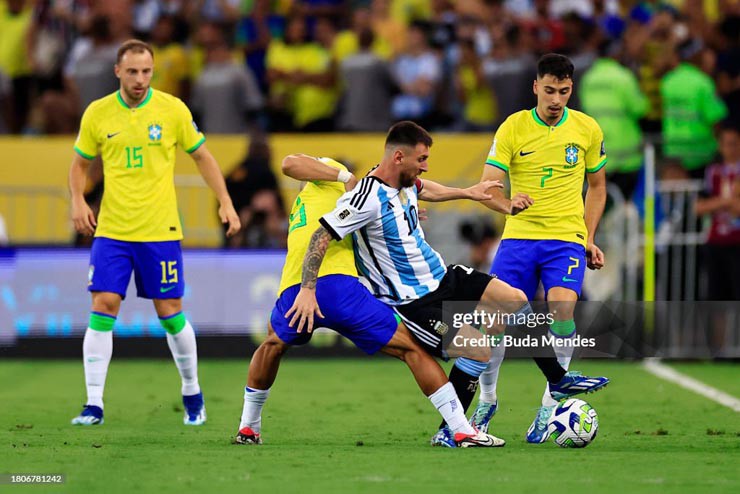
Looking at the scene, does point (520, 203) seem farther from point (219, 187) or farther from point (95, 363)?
point (95, 363)

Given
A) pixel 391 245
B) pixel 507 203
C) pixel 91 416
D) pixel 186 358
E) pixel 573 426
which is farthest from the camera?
pixel 186 358

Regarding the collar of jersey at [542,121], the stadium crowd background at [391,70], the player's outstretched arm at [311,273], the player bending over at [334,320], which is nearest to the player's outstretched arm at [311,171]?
the player bending over at [334,320]

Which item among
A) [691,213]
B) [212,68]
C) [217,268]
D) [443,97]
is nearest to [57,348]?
[217,268]

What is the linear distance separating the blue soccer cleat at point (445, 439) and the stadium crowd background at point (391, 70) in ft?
25.6

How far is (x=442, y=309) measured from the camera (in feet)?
28.2

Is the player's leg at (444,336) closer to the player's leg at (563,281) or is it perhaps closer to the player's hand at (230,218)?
the player's leg at (563,281)

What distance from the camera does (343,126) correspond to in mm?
18625

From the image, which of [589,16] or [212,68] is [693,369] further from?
[212,68]

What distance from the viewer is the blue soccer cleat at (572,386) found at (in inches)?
358

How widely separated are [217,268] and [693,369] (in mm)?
5262

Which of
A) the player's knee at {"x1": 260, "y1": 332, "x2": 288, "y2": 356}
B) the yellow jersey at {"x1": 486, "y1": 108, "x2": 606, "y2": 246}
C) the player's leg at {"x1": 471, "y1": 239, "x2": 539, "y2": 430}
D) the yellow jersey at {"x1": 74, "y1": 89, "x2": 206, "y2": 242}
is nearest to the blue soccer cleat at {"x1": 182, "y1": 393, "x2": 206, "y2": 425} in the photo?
the yellow jersey at {"x1": 74, "y1": 89, "x2": 206, "y2": 242}

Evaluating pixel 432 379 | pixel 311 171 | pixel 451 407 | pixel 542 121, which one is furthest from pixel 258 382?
pixel 542 121

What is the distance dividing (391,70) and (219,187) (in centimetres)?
820

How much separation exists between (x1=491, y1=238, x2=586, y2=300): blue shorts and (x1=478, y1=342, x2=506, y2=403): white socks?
0.50 meters
